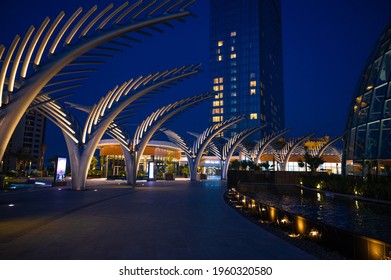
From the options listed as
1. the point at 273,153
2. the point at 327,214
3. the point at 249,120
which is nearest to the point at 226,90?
the point at 249,120

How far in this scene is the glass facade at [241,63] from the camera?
11106 cm

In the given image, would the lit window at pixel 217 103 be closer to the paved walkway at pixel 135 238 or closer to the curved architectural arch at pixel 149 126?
the curved architectural arch at pixel 149 126

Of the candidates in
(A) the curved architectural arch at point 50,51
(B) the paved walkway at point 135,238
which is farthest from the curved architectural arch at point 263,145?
(B) the paved walkway at point 135,238

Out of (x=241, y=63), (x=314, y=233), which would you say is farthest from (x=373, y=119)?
(x=241, y=63)

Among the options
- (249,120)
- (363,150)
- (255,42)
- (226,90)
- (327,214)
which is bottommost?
(327,214)

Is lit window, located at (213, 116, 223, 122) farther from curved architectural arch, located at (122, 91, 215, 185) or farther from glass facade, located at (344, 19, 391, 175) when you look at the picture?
curved architectural arch, located at (122, 91, 215, 185)

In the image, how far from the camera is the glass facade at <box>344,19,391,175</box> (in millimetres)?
26484

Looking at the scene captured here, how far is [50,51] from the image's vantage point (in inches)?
531

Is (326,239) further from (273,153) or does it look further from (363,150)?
(273,153)

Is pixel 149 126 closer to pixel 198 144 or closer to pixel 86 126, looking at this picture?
pixel 86 126

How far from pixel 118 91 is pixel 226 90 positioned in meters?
95.7

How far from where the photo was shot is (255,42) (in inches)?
4528

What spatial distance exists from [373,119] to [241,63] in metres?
92.6

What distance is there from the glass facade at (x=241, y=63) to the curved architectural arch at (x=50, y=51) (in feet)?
300
